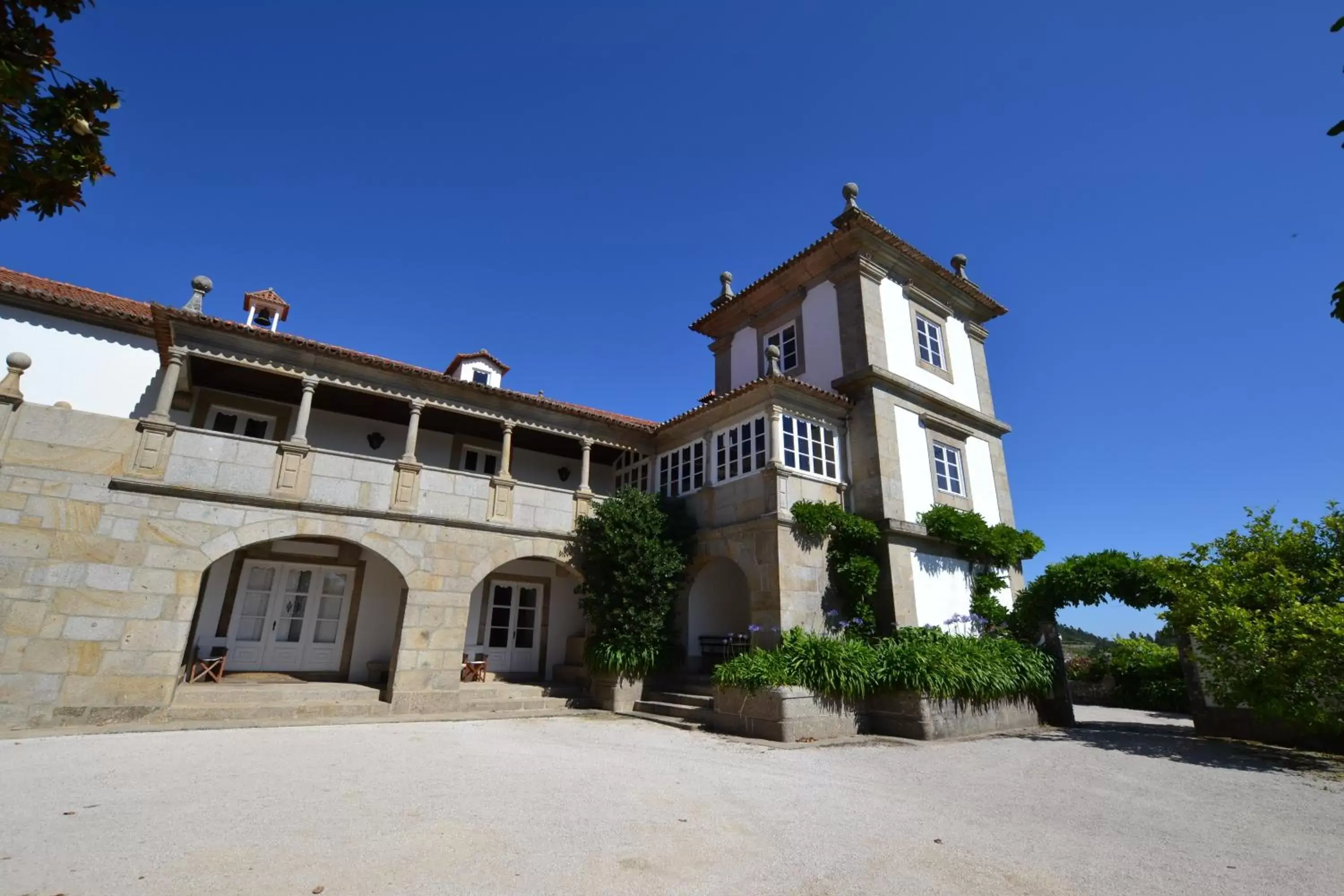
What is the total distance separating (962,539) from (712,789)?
29.9ft

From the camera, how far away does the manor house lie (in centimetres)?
900

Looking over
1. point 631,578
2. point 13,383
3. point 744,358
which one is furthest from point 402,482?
point 744,358

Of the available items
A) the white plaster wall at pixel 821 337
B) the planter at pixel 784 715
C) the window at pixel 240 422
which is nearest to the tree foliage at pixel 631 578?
the planter at pixel 784 715

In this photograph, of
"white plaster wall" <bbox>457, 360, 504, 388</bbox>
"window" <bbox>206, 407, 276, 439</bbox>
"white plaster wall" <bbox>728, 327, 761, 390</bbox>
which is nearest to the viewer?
"window" <bbox>206, 407, 276, 439</bbox>

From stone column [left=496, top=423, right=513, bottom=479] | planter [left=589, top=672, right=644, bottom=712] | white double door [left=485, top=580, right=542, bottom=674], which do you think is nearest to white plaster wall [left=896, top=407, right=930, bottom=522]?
planter [left=589, top=672, right=644, bottom=712]

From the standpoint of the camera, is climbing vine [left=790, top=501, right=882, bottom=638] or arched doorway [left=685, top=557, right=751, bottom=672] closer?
climbing vine [left=790, top=501, right=882, bottom=638]

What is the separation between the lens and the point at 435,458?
47.3 feet

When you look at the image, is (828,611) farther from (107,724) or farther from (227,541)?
(107,724)

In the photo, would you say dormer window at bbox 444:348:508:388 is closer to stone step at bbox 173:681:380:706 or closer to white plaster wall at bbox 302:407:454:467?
white plaster wall at bbox 302:407:454:467

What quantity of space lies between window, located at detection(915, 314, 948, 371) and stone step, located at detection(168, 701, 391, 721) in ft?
43.5

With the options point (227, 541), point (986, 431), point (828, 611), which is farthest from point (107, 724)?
point (986, 431)

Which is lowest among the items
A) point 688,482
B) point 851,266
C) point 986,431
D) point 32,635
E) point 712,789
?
point 712,789

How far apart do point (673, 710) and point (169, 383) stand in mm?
9757

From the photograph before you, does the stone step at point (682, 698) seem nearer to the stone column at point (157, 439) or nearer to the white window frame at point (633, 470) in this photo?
the white window frame at point (633, 470)
